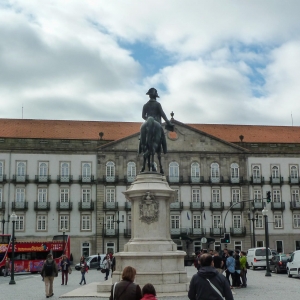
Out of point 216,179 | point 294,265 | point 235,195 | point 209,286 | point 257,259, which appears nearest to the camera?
point 209,286

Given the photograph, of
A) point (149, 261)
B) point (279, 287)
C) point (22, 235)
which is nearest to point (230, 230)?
point (22, 235)

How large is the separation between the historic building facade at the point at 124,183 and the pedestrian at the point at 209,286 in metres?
52.1

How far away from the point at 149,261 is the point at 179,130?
46959 mm

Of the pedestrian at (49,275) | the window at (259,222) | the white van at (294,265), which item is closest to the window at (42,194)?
the window at (259,222)

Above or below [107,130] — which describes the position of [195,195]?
below

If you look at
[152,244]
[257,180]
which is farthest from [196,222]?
[152,244]

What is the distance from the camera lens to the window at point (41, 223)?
6047 cm

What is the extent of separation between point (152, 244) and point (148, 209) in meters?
1.23

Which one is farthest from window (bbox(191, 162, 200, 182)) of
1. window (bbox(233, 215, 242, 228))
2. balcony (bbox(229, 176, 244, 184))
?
window (bbox(233, 215, 242, 228))

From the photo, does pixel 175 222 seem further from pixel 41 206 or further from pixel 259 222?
pixel 41 206

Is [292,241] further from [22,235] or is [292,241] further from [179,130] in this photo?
[22,235]

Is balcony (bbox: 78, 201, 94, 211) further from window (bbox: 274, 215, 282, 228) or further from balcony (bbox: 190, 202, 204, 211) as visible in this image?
window (bbox: 274, 215, 282, 228)

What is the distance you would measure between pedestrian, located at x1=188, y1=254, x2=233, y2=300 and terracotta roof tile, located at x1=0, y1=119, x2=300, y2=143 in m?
57.3

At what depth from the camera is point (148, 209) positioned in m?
18.9
